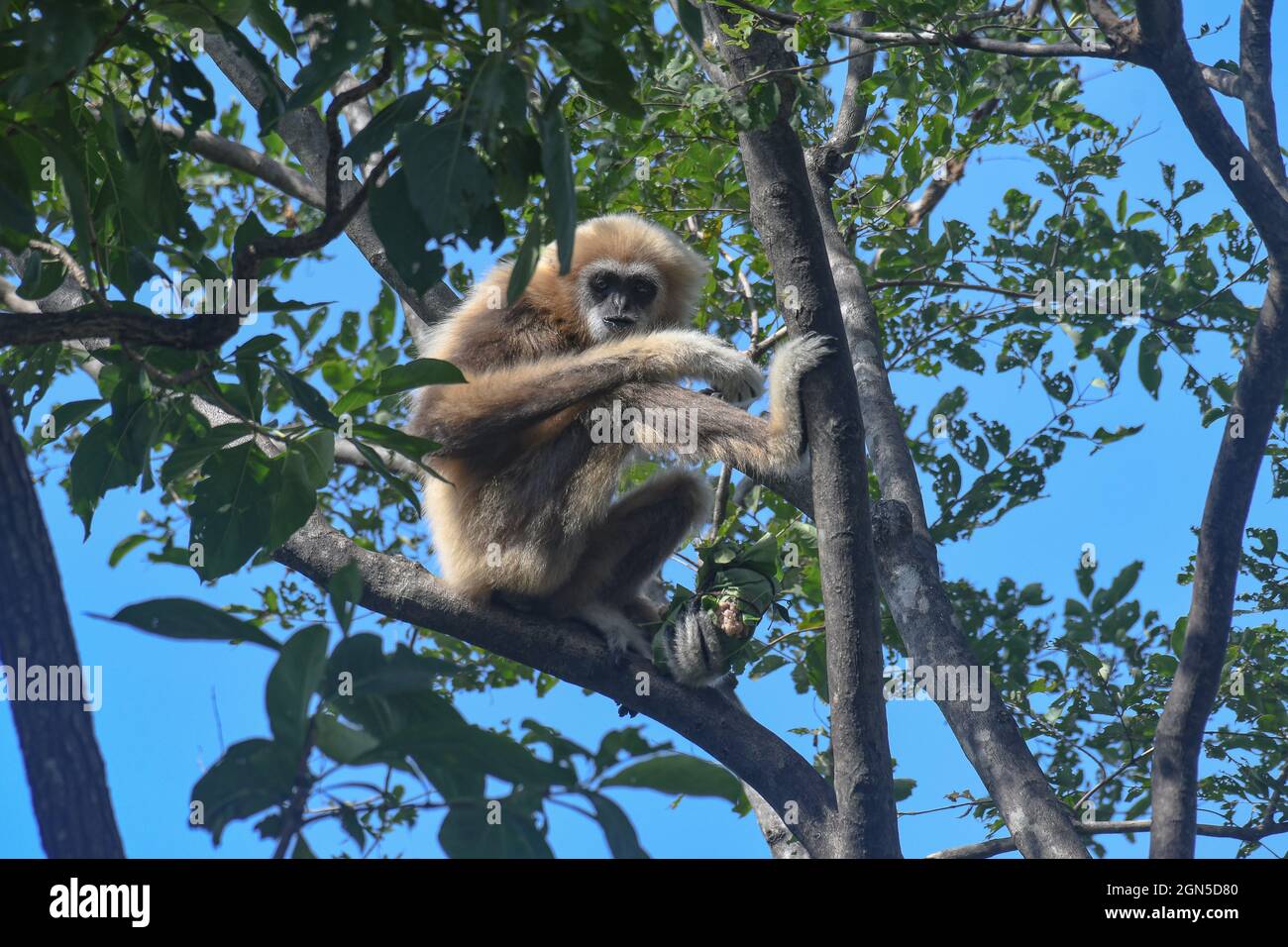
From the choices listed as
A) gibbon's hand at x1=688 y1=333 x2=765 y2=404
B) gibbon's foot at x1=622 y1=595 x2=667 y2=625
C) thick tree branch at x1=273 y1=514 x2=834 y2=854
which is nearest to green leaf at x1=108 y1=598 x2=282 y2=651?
thick tree branch at x1=273 y1=514 x2=834 y2=854

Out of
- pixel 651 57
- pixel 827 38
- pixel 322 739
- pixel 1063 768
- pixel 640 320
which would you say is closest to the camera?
pixel 322 739

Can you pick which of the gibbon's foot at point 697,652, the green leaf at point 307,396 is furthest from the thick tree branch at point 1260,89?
the green leaf at point 307,396

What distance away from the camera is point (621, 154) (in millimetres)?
5938

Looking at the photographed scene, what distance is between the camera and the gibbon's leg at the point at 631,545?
607 centimetres

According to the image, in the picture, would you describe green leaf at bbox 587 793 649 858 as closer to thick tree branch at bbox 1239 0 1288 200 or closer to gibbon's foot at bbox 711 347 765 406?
gibbon's foot at bbox 711 347 765 406

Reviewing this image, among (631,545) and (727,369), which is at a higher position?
(727,369)

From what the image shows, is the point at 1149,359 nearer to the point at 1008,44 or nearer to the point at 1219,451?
the point at 1219,451

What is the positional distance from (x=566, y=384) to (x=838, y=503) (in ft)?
6.38

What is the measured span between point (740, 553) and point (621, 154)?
208 centimetres

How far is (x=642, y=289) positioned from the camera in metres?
7.22

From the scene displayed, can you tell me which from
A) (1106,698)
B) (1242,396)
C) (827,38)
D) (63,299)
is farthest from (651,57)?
(1106,698)

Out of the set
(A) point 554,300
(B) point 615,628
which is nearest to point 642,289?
(A) point 554,300

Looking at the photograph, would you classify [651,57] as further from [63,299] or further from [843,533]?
[63,299]

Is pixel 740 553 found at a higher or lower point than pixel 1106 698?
higher
